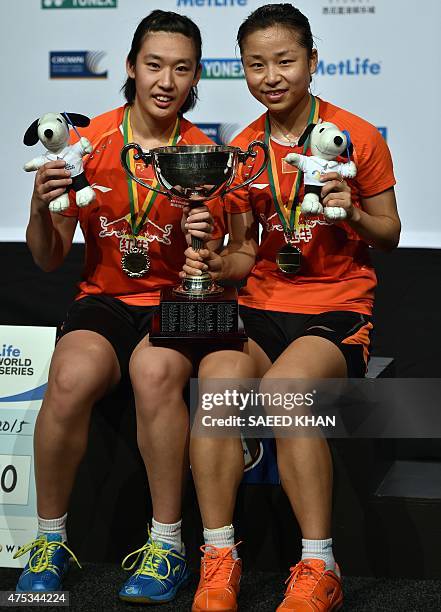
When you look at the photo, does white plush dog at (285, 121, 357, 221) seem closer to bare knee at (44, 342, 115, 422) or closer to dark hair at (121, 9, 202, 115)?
dark hair at (121, 9, 202, 115)

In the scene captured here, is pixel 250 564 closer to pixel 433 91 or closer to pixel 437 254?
pixel 437 254

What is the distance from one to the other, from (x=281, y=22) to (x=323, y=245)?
1.73 ft

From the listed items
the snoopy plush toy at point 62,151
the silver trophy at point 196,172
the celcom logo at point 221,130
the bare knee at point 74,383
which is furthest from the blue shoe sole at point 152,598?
the celcom logo at point 221,130

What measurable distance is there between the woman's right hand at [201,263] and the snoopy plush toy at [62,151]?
0.26m

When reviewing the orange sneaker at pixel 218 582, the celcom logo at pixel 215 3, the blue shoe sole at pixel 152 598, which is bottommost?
the blue shoe sole at pixel 152 598

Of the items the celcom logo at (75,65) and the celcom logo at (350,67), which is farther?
the celcom logo at (75,65)

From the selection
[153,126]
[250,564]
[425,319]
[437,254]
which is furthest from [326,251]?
[437,254]

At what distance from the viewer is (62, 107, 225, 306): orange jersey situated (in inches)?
99.2

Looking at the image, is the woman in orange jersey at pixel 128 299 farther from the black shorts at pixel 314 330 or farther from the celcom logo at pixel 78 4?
the celcom logo at pixel 78 4

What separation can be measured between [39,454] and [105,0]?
2271 millimetres

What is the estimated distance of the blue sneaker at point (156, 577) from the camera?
218 cm

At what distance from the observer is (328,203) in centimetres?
222

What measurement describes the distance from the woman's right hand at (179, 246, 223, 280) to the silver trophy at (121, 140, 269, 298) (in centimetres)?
1

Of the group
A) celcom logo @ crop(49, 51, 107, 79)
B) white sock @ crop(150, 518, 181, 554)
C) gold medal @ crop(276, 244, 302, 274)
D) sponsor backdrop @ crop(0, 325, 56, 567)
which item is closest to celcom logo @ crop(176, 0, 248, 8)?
celcom logo @ crop(49, 51, 107, 79)
